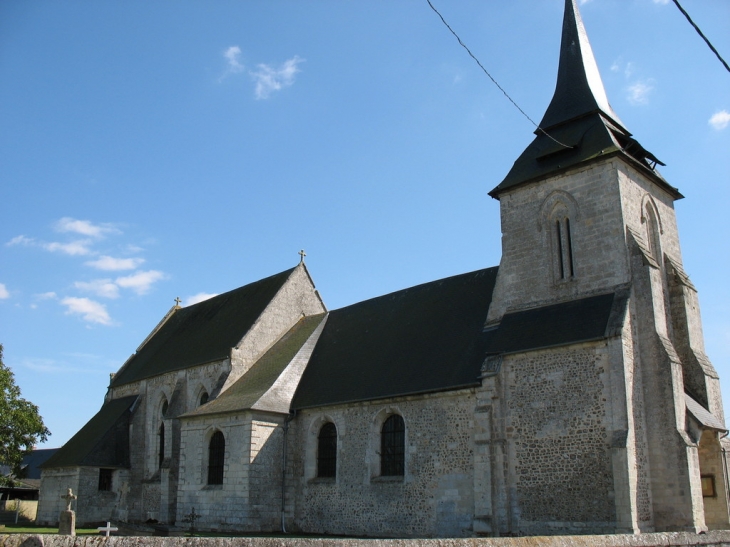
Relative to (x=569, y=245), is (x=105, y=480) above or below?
below

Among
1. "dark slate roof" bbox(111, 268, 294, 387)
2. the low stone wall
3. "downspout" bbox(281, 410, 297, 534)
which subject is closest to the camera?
the low stone wall

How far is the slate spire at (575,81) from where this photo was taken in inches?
771

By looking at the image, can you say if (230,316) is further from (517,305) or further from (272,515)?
(517,305)

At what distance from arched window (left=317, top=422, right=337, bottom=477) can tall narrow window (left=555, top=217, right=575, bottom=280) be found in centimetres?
867

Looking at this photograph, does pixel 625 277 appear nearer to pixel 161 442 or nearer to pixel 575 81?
pixel 575 81

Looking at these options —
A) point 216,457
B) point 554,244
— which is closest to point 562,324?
point 554,244

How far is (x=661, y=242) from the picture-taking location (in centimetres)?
1862

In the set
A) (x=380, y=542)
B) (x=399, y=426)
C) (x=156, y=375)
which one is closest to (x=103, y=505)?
(x=156, y=375)

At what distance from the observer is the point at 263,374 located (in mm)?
23844

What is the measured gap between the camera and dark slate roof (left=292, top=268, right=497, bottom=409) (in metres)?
19.0

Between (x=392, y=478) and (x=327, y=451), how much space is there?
3.10 m

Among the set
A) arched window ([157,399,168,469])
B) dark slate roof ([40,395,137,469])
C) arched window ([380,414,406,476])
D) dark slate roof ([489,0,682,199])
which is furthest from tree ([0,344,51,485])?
dark slate roof ([489,0,682,199])

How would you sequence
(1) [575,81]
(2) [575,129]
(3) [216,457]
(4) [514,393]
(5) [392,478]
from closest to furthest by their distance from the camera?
(4) [514,393]
(5) [392,478]
(2) [575,129]
(1) [575,81]
(3) [216,457]

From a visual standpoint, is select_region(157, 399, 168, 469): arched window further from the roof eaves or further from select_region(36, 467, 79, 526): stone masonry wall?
the roof eaves
